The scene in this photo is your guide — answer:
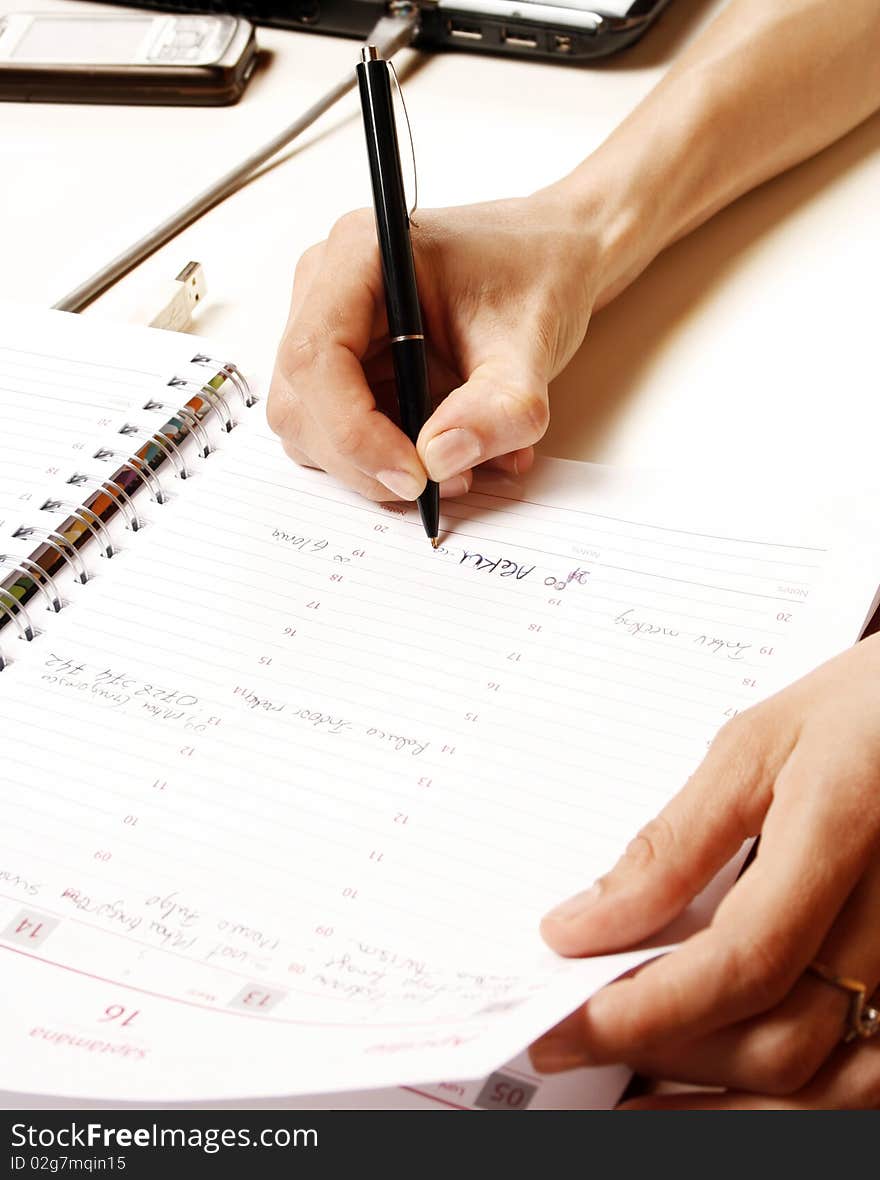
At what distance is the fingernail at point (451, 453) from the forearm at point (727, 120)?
0.20m

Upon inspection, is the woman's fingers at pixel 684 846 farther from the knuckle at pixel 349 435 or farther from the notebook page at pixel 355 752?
the knuckle at pixel 349 435

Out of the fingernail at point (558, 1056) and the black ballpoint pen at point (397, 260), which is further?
the black ballpoint pen at point (397, 260)

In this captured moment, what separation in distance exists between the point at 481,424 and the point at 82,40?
660 millimetres

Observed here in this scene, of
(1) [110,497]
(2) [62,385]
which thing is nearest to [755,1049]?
(1) [110,497]

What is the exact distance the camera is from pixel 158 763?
52 cm

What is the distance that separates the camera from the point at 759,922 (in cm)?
41

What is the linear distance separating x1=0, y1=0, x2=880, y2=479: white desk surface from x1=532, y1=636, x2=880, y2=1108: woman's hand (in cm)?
25

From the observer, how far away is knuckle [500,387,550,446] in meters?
0.62

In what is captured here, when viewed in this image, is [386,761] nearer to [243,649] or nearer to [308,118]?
[243,649]

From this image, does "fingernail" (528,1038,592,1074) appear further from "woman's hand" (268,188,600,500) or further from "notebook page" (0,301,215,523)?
"notebook page" (0,301,215,523)

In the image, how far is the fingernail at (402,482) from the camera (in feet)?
2.04

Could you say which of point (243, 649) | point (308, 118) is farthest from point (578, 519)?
point (308, 118)

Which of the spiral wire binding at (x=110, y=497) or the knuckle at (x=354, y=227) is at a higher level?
the knuckle at (x=354, y=227)

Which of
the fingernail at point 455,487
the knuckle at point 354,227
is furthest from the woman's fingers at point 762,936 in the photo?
the knuckle at point 354,227
